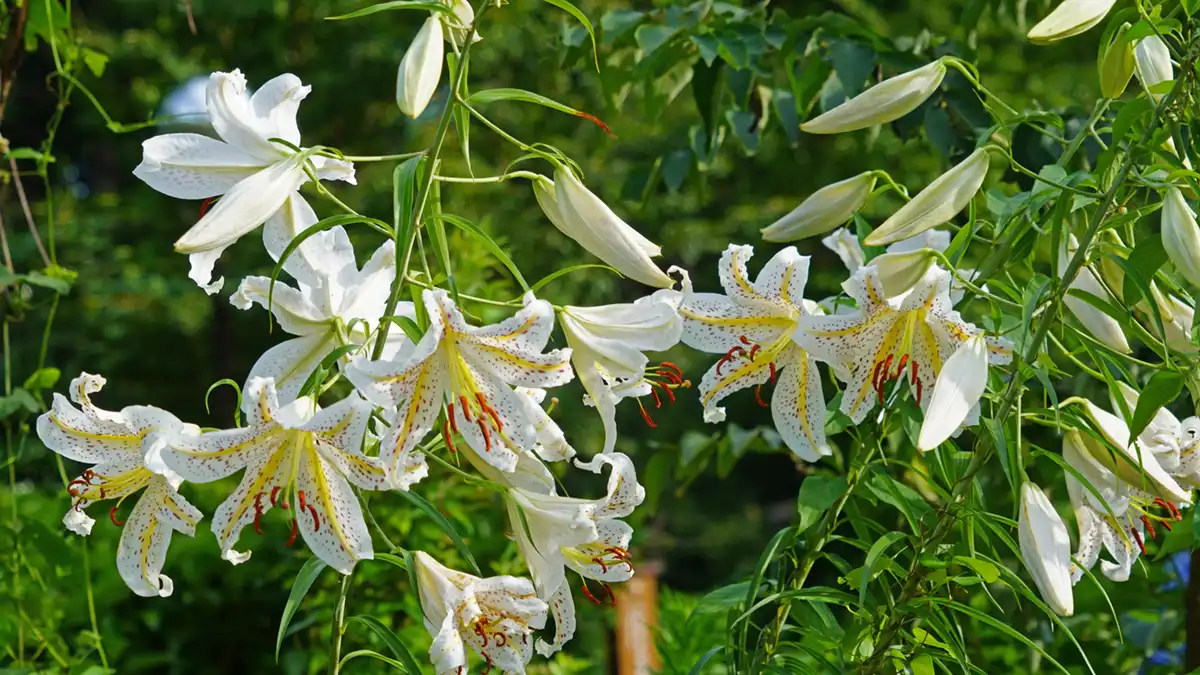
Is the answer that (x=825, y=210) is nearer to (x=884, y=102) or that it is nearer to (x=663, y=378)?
(x=884, y=102)

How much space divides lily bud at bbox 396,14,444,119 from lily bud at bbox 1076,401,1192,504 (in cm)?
68

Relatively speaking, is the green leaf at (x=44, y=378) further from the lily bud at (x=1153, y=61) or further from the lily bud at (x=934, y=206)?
the lily bud at (x=1153, y=61)

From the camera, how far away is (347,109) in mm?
8250

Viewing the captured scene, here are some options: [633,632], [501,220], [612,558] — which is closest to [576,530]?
[612,558]

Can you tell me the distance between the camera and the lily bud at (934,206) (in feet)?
4.00

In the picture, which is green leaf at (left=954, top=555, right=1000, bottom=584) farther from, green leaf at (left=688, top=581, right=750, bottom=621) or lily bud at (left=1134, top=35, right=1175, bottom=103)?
lily bud at (left=1134, top=35, right=1175, bottom=103)

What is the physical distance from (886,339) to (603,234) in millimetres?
298

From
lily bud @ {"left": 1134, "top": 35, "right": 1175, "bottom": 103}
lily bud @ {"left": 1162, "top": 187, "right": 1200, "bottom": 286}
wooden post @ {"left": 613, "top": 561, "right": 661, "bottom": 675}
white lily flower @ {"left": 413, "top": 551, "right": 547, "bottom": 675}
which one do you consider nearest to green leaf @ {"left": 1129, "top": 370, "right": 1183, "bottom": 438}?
lily bud @ {"left": 1162, "top": 187, "right": 1200, "bottom": 286}

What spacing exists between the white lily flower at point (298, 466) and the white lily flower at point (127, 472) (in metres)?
0.03

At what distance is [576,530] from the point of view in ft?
3.86

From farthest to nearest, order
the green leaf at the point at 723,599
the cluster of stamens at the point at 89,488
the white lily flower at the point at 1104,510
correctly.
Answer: the green leaf at the point at 723,599 < the white lily flower at the point at 1104,510 < the cluster of stamens at the point at 89,488

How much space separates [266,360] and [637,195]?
149cm

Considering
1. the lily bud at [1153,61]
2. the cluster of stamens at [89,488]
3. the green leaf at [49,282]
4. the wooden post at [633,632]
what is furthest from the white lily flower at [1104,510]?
the wooden post at [633,632]

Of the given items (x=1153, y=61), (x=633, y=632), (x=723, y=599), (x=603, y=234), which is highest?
(x=1153, y=61)
